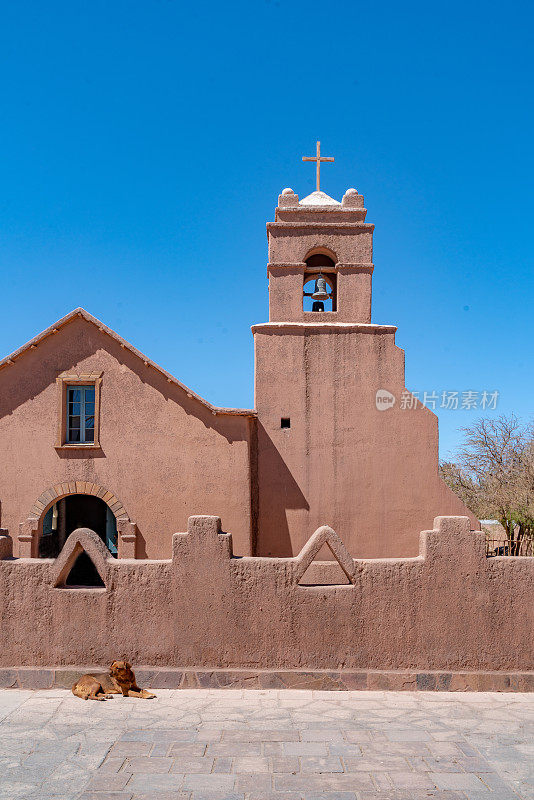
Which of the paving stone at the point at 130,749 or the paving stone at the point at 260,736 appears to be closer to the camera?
the paving stone at the point at 130,749

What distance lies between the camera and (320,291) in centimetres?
1360

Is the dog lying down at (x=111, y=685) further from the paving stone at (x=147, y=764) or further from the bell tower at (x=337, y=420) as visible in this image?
the bell tower at (x=337, y=420)

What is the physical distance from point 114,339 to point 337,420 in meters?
4.92

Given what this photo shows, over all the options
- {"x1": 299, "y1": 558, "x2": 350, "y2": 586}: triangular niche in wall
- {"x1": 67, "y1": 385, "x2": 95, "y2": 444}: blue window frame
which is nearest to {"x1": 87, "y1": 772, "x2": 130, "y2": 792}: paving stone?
{"x1": 299, "y1": 558, "x2": 350, "y2": 586}: triangular niche in wall

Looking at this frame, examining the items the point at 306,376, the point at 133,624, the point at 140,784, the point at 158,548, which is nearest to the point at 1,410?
the point at 158,548

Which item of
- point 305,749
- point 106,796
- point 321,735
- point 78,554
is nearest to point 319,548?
point 321,735

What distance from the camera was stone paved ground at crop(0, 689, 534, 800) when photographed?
193 inches

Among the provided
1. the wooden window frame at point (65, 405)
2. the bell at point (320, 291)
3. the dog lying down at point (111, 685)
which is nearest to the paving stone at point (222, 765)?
the dog lying down at point (111, 685)

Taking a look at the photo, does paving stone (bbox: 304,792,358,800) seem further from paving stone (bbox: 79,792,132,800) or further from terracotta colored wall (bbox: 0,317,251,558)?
terracotta colored wall (bbox: 0,317,251,558)

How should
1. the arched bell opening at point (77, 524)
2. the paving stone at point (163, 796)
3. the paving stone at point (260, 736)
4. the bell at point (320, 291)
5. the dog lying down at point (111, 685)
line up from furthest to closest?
the arched bell opening at point (77, 524) < the bell at point (320, 291) < the dog lying down at point (111, 685) < the paving stone at point (260, 736) < the paving stone at point (163, 796)

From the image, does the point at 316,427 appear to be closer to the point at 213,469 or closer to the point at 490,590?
the point at 213,469

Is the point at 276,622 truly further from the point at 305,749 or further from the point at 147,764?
the point at 147,764

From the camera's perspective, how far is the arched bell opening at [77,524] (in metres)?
14.6

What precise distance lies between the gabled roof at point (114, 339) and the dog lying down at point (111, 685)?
6.22m
